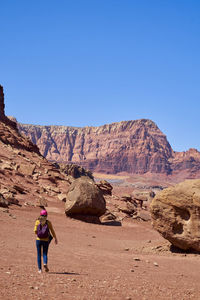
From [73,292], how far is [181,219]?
6.69m

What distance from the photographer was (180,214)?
40.4 feet

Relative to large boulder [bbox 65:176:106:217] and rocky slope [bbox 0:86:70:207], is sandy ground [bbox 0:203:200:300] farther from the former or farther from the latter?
rocky slope [bbox 0:86:70:207]

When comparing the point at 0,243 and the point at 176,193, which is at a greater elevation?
the point at 176,193

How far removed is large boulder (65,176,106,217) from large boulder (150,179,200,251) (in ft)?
33.9

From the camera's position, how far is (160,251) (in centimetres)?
1361

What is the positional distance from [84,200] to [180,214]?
11.1 metres

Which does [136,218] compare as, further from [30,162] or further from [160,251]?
[160,251]

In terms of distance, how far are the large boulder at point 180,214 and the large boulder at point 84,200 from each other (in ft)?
33.9

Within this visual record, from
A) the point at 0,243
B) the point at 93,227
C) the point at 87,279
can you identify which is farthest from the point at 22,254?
the point at 93,227

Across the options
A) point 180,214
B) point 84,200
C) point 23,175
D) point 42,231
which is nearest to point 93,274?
point 42,231

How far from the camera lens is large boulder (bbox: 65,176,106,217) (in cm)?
2273

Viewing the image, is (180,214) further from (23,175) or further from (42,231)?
(23,175)

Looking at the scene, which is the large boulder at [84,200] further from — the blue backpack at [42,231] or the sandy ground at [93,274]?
the blue backpack at [42,231]

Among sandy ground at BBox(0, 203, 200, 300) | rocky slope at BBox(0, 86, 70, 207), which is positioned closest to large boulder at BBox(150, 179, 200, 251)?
sandy ground at BBox(0, 203, 200, 300)
